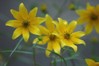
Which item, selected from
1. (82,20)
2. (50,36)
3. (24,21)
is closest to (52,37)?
(50,36)

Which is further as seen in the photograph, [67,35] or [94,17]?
[94,17]

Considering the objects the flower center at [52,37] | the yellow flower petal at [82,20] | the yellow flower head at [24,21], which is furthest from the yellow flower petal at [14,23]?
the yellow flower petal at [82,20]

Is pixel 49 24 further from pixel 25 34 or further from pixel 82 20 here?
pixel 82 20

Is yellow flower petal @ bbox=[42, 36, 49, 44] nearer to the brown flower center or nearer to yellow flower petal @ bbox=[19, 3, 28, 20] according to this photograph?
yellow flower petal @ bbox=[19, 3, 28, 20]

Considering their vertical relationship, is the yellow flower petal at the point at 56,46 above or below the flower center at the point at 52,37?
below

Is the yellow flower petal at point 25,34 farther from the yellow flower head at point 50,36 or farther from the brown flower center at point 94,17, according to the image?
the brown flower center at point 94,17

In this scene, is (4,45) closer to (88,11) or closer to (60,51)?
(88,11)

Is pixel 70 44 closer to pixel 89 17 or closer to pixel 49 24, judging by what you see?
pixel 49 24

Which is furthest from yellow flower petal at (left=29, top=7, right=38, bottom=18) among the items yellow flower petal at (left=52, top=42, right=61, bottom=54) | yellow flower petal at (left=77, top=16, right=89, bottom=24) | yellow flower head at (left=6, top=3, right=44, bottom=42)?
yellow flower petal at (left=77, top=16, right=89, bottom=24)
